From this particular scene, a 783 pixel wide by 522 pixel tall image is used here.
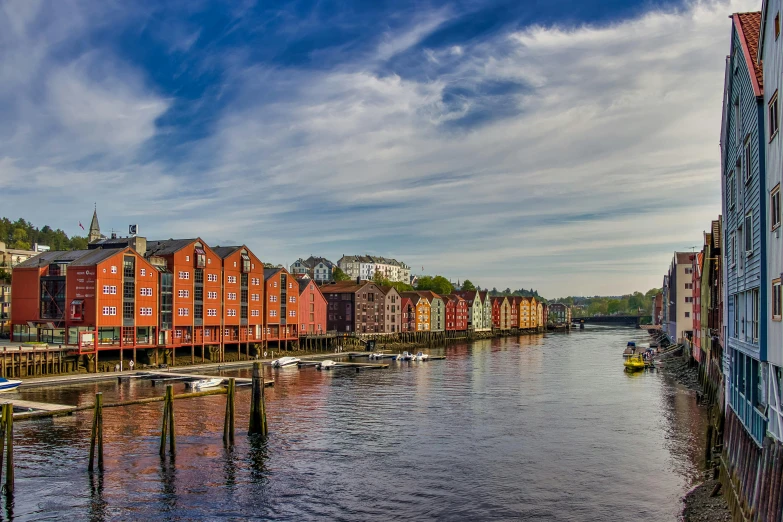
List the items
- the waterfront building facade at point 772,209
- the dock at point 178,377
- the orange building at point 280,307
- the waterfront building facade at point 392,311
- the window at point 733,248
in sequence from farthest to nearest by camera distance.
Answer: the waterfront building facade at point 392,311, the orange building at point 280,307, the dock at point 178,377, the window at point 733,248, the waterfront building facade at point 772,209

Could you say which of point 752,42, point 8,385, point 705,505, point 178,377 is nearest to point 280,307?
point 178,377

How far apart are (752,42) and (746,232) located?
295 inches

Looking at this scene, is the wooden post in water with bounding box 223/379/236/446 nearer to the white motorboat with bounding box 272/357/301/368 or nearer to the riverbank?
the riverbank

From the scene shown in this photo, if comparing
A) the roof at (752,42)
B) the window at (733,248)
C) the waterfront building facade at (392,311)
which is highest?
the roof at (752,42)

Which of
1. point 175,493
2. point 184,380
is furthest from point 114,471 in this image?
point 184,380

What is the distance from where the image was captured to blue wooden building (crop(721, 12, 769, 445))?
22.8 m

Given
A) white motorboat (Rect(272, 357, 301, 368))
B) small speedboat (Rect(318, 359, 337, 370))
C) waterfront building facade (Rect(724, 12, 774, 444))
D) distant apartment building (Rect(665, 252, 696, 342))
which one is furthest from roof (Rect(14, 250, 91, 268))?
distant apartment building (Rect(665, 252, 696, 342))

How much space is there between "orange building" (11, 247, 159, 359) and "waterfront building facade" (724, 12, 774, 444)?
69320 millimetres

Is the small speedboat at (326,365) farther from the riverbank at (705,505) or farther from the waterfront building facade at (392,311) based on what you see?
the riverbank at (705,505)

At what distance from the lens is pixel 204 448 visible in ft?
128

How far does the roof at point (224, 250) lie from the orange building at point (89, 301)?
46.4ft

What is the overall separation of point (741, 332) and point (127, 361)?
7391cm

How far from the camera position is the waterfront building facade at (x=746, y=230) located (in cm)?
2269

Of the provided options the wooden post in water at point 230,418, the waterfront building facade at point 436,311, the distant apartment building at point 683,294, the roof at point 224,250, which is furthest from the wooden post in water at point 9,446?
the waterfront building facade at point 436,311
